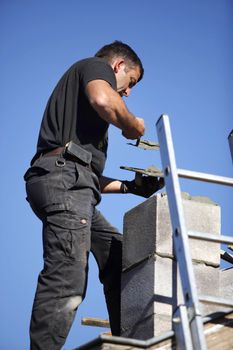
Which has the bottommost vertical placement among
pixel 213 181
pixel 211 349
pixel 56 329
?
pixel 211 349

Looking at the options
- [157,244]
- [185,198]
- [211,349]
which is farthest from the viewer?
[185,198]

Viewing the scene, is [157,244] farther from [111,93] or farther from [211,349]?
[211,349]

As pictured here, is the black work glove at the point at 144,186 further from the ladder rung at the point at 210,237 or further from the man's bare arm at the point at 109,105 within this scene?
the ladder rung at the point at 210,237

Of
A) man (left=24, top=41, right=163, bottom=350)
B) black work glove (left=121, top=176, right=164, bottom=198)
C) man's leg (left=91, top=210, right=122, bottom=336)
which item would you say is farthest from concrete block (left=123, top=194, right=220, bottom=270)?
black work glove (left=121, top=176, right=164, bottom=198)

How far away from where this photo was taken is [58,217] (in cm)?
425

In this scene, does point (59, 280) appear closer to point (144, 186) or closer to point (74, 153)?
point (74, 153)

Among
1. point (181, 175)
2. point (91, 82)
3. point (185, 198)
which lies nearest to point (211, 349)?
point (181, 175)

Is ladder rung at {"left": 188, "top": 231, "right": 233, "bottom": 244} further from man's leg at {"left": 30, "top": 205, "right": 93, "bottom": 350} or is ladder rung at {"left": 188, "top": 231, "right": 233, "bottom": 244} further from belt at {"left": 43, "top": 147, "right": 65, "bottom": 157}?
belt at {"left": 43, "top": 147, "right": 65, "bottom": 157}

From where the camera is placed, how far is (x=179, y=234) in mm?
3197

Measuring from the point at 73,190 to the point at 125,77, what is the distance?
131 cm

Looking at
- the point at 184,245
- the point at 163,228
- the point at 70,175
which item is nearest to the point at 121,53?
the point at 70,175

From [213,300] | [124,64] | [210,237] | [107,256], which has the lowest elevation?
[213,300]

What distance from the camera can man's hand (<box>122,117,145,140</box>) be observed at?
4633 millimetres

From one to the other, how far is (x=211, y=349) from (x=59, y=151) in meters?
1.92
